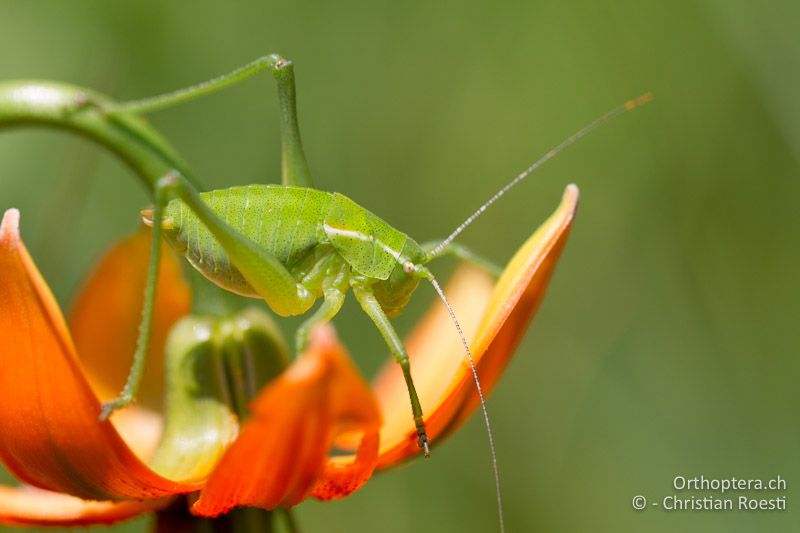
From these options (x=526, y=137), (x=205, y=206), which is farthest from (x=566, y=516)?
(x=205, y=206)

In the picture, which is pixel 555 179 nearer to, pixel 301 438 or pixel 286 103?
pixel 286 103

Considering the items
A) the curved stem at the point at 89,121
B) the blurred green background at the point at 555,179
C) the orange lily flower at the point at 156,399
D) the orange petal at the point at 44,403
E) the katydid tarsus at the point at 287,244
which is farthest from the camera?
the blurred green background at the point at 555,179

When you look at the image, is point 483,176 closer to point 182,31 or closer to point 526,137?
point 526,137

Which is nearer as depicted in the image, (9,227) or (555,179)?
(9,227)

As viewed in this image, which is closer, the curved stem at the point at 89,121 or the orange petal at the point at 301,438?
the orange petal at the point at 301,438

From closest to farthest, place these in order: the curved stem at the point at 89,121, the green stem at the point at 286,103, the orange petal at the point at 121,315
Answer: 1. the curved stem at the point at 89,121
2. the green stem at the point at 286,103
3. the orange petal at the point at 121,315

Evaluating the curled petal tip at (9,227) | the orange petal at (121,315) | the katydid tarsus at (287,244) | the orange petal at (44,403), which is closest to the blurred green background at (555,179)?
the orange petal at (121,315)

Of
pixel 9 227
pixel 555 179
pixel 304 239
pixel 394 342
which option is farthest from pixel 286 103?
pixel 555 179

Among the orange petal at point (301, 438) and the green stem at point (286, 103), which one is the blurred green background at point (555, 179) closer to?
the green stem at point (286, 103)
